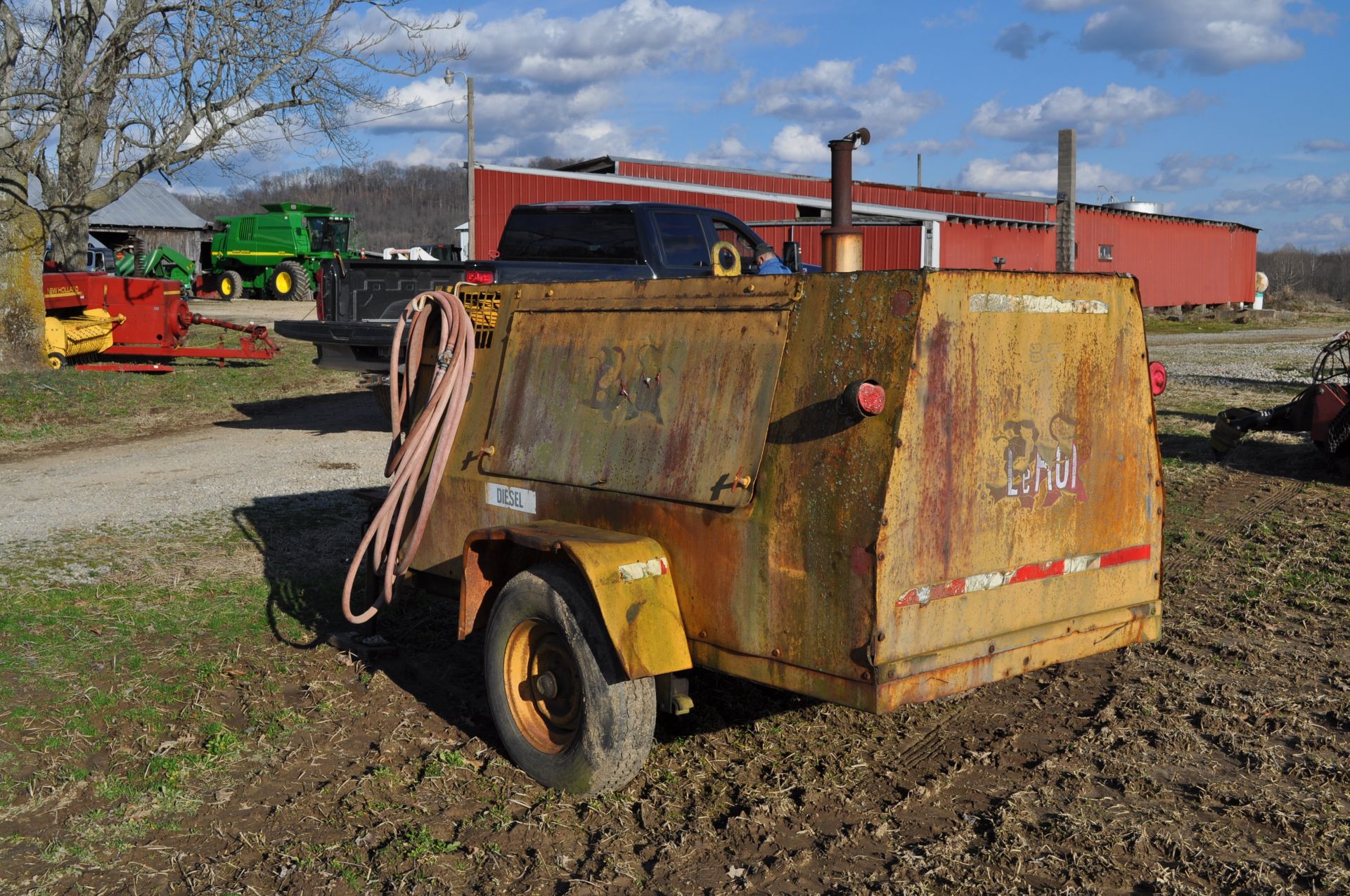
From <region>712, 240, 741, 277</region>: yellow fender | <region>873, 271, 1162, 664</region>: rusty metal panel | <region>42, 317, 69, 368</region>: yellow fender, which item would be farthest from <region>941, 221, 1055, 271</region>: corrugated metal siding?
<region>873, 271, 1162, 664</region>: rusty metal panel

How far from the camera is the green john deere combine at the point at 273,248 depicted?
1340 inches

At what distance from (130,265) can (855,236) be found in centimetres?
3491

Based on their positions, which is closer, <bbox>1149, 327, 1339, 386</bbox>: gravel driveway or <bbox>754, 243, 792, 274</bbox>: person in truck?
<bbox>754, 243, 792, 274</bbox>: person in truck

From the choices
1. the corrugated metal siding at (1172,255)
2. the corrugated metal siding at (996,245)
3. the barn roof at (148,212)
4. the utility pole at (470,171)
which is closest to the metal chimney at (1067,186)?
the corrugated metal siding at (996,245)

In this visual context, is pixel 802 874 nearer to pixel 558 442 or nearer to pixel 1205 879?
pixel 1205 879

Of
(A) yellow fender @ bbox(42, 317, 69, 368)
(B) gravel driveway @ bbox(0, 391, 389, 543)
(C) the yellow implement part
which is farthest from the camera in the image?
(C) the yellow implement part

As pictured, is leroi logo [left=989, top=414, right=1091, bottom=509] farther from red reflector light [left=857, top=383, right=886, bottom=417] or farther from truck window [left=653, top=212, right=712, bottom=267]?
truck window [left=653, top=212, right=712, bottom=267]

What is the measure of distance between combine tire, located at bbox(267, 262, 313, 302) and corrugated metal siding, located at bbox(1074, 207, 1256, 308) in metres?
21.7

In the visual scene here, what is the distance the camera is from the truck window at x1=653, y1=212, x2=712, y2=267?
1018 cm

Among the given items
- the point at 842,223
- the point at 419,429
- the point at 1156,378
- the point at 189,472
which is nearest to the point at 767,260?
the point at 842,223

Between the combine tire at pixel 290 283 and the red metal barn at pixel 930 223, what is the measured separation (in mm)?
6083

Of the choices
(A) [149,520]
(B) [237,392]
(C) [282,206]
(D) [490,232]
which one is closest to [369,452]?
(A) [149,520]

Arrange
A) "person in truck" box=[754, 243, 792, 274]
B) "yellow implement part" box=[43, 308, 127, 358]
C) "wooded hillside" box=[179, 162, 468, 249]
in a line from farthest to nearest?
1. "wooded hillside" box=[179, 162, 468, 249]
2. "yellow implement part" box=[43, 308, 127, 358]
3. "person in truck" box=[754, 243, 792, 274]

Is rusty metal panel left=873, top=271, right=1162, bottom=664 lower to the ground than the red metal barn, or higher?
lower
